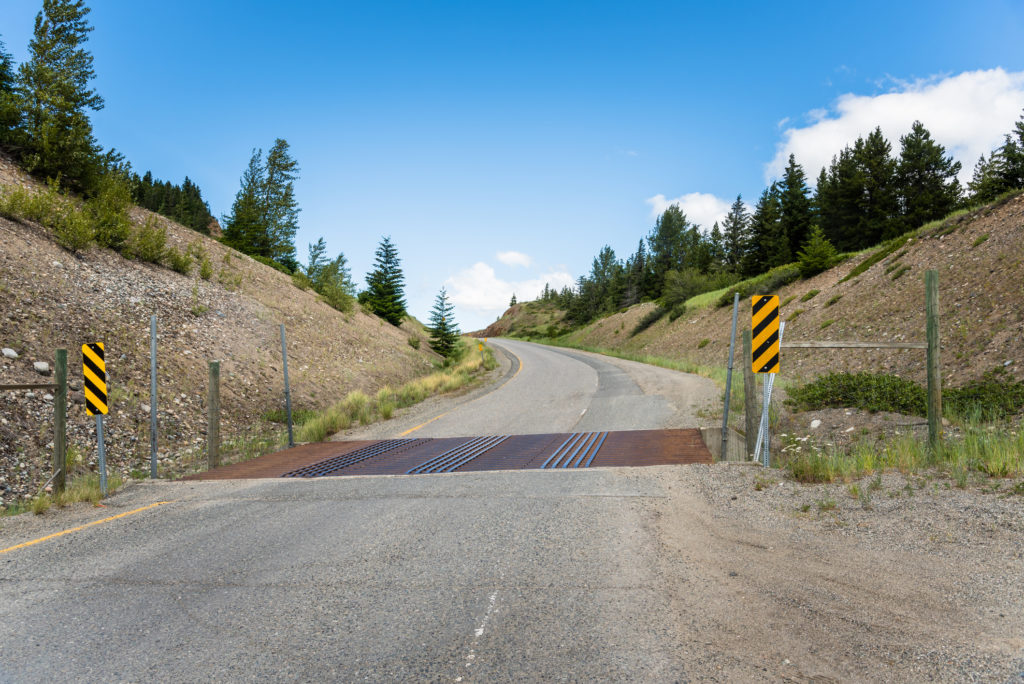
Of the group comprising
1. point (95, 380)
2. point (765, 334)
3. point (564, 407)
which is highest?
point (765, 334)

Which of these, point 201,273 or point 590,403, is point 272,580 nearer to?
point 590,403

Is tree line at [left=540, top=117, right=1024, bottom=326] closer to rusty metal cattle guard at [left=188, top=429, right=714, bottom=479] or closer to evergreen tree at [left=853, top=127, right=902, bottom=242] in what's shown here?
evergreen tree at [left=853, top=127, right=902, bottom=242]

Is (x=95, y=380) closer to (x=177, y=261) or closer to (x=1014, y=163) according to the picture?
(x=177, y=261)

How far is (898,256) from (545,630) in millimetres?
31188

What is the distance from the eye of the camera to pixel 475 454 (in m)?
10.5

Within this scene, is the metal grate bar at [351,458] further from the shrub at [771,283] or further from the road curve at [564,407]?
the shrub at [771,283]

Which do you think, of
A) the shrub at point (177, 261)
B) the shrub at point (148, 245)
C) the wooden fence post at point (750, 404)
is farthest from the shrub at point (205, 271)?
the wooden fence post at point (750, 404)

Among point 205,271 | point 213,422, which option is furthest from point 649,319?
point 213,422

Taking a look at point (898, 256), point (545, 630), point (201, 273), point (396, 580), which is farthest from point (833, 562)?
point (898, 256)

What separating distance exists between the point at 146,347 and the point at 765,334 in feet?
48.2

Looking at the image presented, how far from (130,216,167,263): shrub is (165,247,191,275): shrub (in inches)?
8.9

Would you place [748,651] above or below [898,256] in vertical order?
below

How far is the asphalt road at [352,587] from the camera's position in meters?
3.23

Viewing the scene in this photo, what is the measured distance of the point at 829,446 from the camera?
9.47 m
